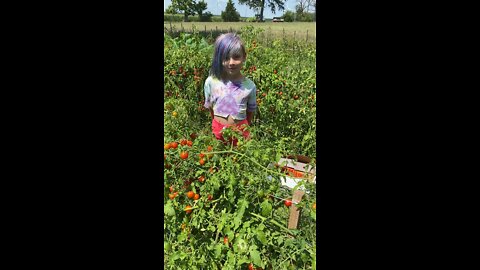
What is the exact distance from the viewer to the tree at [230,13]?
1.00 meters

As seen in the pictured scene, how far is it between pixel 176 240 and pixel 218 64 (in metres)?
0.72

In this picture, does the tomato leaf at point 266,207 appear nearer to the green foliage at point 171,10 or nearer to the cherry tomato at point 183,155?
the cherry tomato at point 183,155

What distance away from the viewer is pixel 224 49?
4.49 ft

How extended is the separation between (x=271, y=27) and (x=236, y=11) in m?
0.11

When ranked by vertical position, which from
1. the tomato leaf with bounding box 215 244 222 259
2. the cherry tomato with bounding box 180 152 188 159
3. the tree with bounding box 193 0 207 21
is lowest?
the tomato leaf with bounding box 215 244 222 259

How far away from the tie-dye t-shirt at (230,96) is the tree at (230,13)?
1.83 ft

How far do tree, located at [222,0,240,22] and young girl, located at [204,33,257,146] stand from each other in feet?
1.28

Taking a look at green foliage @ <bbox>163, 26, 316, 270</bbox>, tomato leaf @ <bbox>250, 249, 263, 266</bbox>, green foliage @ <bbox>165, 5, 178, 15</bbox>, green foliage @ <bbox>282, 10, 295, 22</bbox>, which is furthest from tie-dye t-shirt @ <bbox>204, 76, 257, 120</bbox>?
tomato leaf @ <bbox>250, 249, 263, 266</bbox>

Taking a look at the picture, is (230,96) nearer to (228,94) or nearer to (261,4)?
(228,94)

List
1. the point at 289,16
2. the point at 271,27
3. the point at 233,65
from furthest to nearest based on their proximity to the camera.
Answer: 1. the point at 233,65
2. the point at 271,27
3. the point at 289,16

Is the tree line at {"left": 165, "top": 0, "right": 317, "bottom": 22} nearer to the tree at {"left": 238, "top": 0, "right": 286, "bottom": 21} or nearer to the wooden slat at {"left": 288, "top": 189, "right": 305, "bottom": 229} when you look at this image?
the tree at {"left": 238, "top": 0, "right": 286, "bottom": 21}

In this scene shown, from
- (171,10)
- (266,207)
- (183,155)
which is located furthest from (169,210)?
(171,10)

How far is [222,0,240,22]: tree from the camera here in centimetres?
100
